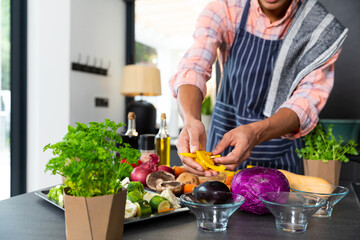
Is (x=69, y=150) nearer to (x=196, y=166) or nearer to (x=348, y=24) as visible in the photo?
(x=196, y=166)

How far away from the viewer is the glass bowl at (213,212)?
0.73 meters

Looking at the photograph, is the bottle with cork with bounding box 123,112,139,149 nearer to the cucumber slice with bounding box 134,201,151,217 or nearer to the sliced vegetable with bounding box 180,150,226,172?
the sliced vegetable with bounding box 180,150,226,172

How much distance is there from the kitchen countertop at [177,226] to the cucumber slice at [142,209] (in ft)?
0.07

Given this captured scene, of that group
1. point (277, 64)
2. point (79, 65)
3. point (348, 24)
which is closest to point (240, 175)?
point (277, 64)

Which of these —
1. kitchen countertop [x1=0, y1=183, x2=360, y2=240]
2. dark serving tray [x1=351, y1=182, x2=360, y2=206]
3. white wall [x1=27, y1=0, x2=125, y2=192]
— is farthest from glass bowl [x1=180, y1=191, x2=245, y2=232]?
white wall [x1=27, y1=0, x2=125, y2=192]

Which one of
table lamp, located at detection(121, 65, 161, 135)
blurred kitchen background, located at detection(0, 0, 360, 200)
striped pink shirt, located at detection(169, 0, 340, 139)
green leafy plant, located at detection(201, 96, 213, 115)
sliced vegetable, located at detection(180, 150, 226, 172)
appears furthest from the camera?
green leafy plant, located at detection(201, 96, 213, 115)

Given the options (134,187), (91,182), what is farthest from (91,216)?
(134,187)

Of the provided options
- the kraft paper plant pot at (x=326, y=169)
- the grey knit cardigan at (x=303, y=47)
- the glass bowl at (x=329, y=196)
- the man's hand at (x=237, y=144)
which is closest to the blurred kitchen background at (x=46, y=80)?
the grey knit cardigan at (x=303, y=47)

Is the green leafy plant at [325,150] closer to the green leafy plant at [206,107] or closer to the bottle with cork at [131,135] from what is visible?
the bottle with cork at [131,135]

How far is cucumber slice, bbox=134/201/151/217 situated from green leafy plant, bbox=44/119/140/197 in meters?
0.15

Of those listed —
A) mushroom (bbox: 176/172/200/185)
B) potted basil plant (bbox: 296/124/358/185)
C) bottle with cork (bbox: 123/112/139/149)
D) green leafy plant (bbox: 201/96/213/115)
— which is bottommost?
mushroom (bbox: 176/172/200/185)

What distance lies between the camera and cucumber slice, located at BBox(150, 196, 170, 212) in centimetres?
83

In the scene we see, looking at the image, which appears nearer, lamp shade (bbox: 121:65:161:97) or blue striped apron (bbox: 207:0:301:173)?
blue striped apron (bbox: 207:0:301:173)

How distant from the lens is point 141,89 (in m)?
3.43
